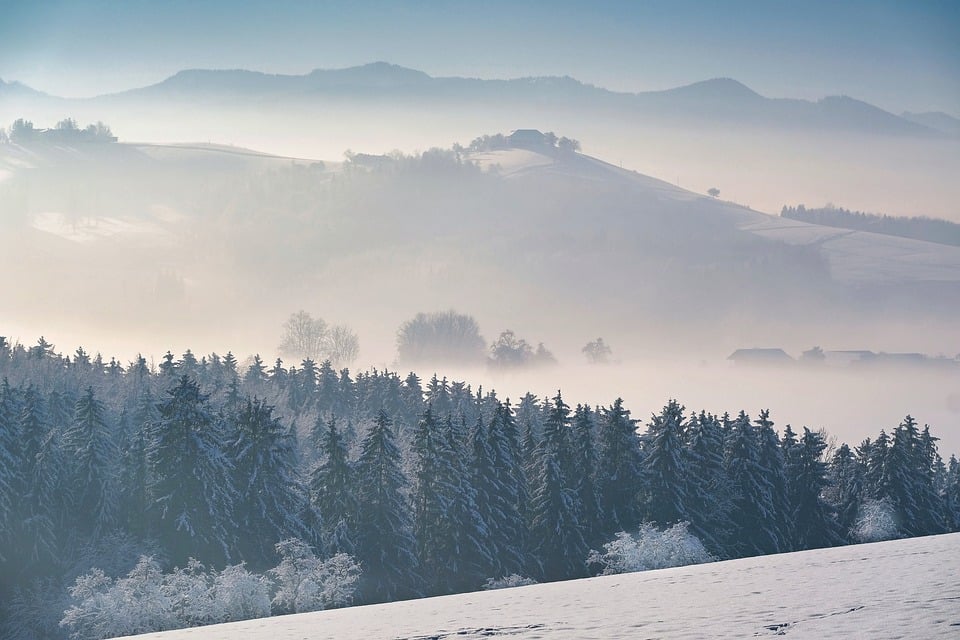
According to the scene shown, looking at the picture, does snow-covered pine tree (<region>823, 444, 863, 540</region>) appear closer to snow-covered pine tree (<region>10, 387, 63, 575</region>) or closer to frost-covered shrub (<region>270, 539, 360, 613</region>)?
frost-covered shrub (<region>270, 539, 360, 613</region>)

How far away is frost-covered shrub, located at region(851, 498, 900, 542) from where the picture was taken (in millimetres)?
87938

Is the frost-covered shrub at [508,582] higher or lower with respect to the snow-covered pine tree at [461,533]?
lower

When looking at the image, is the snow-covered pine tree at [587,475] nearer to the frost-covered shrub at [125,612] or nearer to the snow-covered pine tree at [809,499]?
the snow-covered pine tree at [809,499]

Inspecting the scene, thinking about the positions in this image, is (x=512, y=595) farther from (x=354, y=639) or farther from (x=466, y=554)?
(x=466, y=554)

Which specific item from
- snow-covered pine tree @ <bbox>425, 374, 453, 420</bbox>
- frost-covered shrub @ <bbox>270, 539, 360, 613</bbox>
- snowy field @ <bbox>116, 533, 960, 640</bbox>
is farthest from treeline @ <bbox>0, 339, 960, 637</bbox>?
snow-covered pine tree @ <bbox>425, 374, 453, 420</bbox>

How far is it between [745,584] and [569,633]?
9065 mm

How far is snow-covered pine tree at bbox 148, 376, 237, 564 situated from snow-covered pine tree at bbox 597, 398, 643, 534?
26490 mm

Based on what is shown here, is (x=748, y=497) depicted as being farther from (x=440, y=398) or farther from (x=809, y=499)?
(x=440, y=398)

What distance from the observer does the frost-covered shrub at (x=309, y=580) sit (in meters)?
66.7

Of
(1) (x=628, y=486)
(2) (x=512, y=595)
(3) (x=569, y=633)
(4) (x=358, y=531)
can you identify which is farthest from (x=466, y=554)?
(3) (x=569, y=633)

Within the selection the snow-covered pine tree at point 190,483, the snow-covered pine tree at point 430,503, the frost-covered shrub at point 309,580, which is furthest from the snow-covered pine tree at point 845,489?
the snow-covered pine tree at point 190,483

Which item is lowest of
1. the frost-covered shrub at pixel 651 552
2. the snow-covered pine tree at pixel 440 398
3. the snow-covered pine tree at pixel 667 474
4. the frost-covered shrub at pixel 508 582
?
the frost-covered shrub at pixel 508 582

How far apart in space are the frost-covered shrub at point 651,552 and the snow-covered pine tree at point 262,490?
1913cm

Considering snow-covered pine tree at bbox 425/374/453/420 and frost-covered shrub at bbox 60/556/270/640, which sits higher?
snow-covered pine tree at bbox 425/374/453/420
